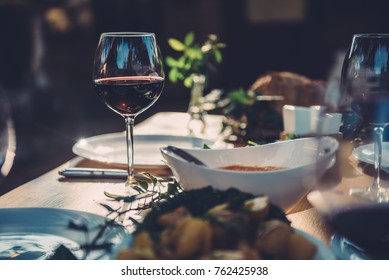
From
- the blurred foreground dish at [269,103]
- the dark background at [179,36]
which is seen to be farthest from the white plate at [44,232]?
the dark background at [179,36]

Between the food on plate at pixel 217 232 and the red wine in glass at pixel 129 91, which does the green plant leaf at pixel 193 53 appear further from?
the food on plate at pixel 217 232

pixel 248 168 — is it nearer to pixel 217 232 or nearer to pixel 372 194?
pixel 372 194

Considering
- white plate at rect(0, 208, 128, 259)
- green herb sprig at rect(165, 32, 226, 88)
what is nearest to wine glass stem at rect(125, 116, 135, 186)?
white plate at rect(0, 208, 128, 259)

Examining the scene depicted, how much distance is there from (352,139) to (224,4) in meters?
5.48

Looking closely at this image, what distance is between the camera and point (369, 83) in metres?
0.79

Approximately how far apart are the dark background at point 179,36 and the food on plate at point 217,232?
4.41m

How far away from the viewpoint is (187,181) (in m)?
0.74

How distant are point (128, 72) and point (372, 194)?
1.42ft

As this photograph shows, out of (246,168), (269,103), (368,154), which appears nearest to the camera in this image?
(246,168)

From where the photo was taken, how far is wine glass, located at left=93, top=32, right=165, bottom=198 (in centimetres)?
91

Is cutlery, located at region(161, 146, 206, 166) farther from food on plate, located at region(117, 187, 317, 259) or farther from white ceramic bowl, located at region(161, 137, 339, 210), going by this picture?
food on plate, located at region(117, 187, 317, 259)

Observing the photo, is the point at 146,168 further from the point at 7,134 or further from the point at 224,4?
the point at 224,4

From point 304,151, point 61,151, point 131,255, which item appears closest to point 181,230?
point 131,255

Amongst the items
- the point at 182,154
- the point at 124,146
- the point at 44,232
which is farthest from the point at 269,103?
the point at 44,232
